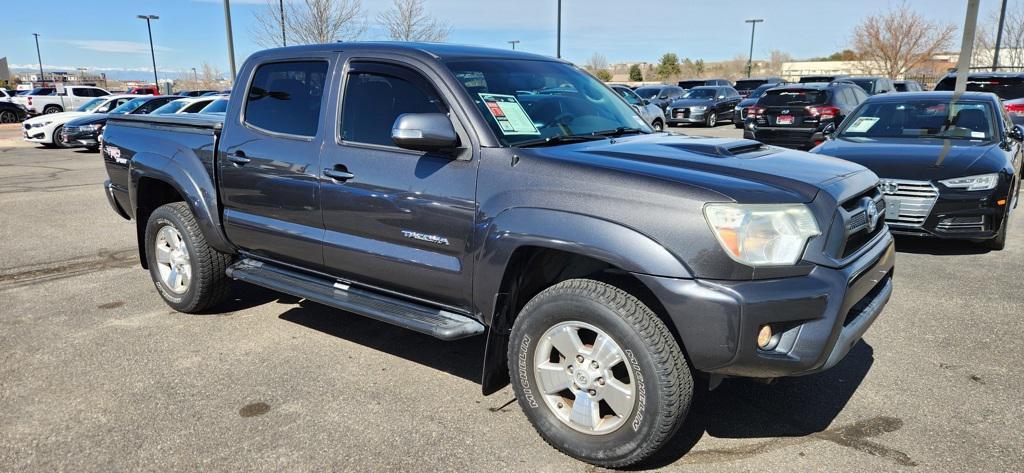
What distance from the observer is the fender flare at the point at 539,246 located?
2785 millimetres

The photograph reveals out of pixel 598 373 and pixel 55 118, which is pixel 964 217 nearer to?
pixel 598 373

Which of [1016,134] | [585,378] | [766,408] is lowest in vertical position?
[766,408]

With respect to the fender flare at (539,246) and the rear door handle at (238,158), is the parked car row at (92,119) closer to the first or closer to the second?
the rear door handle at (238,158)

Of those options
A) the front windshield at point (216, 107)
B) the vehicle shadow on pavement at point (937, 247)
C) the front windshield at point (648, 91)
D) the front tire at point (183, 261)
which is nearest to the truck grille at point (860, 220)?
the vehicle shadow on pavement at point (937, 247)

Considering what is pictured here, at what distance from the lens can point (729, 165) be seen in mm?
3078

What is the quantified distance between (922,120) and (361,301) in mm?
6823

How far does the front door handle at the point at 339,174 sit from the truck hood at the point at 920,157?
4.92 m

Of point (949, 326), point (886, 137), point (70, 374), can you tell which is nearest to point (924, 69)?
point (886, 137)

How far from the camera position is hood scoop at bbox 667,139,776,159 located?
3.35 metres

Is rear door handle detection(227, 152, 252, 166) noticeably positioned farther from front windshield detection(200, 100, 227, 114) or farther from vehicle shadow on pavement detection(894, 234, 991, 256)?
front windshield detection(200, 100, 227, 114)

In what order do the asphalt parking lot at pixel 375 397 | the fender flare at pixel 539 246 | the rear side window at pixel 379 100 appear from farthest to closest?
1. the rear side window at pixel 379 100
2. the asphalt parking lot at pixel 375 397
3. the fender flare at pixel 539 246

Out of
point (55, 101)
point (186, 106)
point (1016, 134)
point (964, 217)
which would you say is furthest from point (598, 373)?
point (55, 101)

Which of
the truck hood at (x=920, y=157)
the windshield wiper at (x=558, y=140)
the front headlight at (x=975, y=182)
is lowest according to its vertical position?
the front headlight at (x=975, y=182)

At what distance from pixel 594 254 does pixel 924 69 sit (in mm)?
50989
